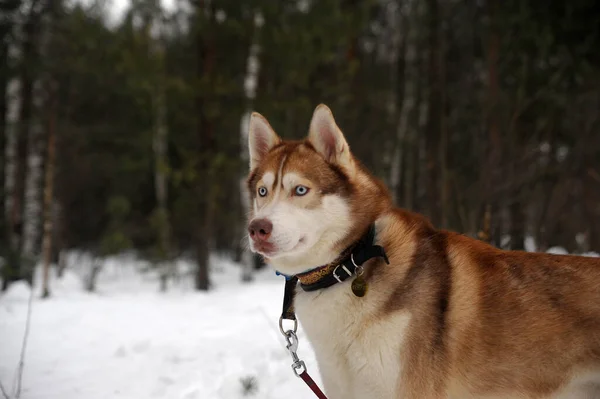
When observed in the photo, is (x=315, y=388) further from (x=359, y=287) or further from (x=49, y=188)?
(x=49, y=188)

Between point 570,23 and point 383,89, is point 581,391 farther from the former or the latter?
point 383,89

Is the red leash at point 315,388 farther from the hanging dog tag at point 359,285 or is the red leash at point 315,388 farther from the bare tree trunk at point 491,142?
the bare tree trunk at point 491,142

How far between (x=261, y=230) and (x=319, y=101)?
11.3 m

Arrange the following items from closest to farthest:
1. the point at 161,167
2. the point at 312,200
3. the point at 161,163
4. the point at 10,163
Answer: the point at 312,200 → the point at 161,167 → the point at 161,163 → the point at 10,163

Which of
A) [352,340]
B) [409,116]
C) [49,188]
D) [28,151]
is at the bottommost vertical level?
[49,188]

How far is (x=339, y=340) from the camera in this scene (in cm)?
221

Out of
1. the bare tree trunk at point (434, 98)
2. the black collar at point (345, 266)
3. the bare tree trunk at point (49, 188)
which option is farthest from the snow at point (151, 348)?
the bare tree trunk at point (434, 98)

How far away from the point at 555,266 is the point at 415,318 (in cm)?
70

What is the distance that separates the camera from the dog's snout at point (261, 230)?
88.4 inches

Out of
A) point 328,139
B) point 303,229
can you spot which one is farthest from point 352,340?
point 328,139

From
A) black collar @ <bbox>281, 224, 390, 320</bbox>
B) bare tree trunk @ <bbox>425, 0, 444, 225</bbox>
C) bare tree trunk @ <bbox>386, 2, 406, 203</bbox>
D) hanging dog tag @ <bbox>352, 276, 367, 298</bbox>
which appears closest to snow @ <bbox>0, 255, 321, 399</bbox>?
black collar @ <bbox>281, 224, 390, 320</bbox>

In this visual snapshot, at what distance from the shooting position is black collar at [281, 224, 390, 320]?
228 cm

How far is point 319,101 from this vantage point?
1317 centimetres

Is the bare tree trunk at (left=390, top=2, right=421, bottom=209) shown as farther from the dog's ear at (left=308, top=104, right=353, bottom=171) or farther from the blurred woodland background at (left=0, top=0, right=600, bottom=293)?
the dog's ear at (left=308, top=104, right=353, bottom=171)
